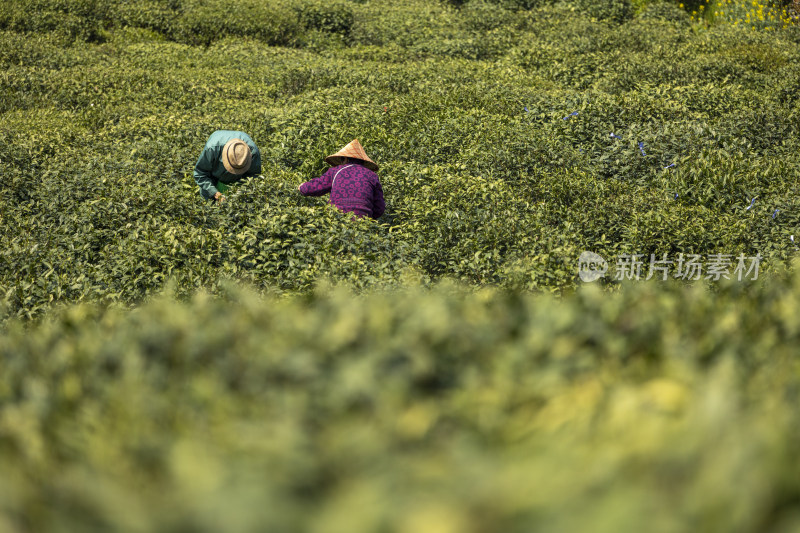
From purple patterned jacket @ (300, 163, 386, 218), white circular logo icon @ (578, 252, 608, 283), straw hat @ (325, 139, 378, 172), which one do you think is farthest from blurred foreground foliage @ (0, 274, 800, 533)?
straw hat @ (325, 139, 378, 172)

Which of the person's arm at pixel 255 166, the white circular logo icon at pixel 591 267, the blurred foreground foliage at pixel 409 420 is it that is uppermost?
the blurred foreground foliage at pixel 409 420

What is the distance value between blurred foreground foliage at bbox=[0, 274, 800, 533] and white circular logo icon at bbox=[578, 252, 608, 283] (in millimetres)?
3577

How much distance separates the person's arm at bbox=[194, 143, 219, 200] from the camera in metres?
7.83

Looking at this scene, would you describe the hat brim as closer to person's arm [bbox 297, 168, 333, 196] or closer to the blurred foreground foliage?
person's arm [bbox 297, 168, 333, 196]

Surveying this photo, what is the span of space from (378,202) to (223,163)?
1.70 meters


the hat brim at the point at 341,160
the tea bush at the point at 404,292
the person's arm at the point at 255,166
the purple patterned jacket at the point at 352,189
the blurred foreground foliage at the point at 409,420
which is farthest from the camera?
the person's arm at the point at 255,166

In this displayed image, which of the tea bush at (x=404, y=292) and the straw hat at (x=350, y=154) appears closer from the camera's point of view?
the tea bush at (x=404, y=292)

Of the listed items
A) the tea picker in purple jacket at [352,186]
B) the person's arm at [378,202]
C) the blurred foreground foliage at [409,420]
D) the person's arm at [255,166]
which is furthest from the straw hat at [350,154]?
the blurred foreground foliage at [409,420]

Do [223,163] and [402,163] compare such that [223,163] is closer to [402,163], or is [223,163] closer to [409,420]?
[402,163]

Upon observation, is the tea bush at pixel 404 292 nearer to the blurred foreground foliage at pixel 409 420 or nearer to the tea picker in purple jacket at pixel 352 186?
the blurred foreground foliage at pixel 409 420

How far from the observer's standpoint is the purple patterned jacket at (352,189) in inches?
295

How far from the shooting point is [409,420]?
1780 millimetres

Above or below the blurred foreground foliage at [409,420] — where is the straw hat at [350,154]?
below

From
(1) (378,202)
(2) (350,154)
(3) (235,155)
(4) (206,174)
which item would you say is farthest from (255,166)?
(1) (378,202)
